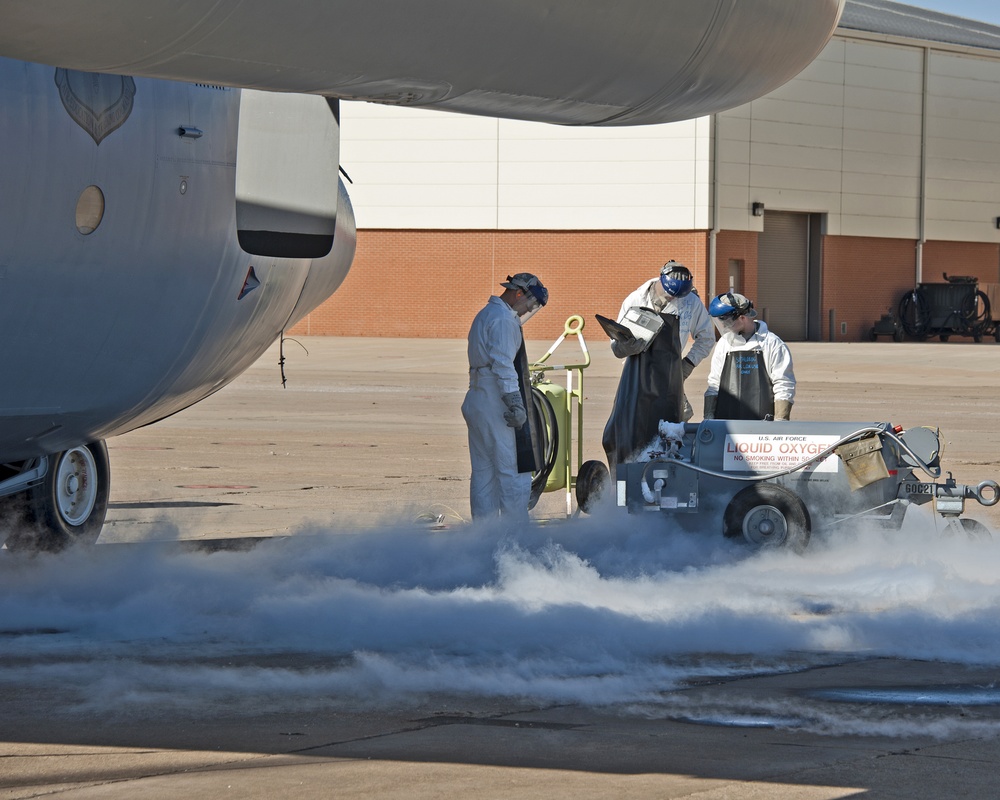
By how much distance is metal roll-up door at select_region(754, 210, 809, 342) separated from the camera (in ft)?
153

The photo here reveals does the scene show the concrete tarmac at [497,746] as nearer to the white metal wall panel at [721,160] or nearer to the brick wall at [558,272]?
the white metal wall panel at [721,160]

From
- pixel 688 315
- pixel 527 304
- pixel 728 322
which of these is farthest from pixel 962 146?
pixel 527 304

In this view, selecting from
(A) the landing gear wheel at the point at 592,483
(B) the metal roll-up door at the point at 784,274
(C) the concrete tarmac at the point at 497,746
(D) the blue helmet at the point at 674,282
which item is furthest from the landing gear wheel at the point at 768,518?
(B) the metal roll-up door at the point at 784,274

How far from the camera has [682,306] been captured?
1124 cm

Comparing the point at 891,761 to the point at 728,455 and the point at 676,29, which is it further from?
the point at 728,455

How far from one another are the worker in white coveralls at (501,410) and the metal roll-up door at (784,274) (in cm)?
3702

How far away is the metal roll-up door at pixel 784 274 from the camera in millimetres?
46656

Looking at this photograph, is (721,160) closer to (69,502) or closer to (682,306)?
(682,306)

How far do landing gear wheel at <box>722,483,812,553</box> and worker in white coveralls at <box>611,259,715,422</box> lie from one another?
A: 1598mm

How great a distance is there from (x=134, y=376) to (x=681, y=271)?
456cm

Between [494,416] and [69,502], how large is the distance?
9.14 feet

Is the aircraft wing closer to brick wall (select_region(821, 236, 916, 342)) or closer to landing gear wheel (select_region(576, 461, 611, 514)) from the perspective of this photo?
landing gear wheel (select_region(576, 461, 611, 514))

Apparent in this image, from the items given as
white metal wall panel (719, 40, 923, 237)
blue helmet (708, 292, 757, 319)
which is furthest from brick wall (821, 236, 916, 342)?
blue helmet (708, 292, 757, 319)

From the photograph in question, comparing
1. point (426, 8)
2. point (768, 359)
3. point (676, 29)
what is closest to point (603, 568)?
point (768, 359)
